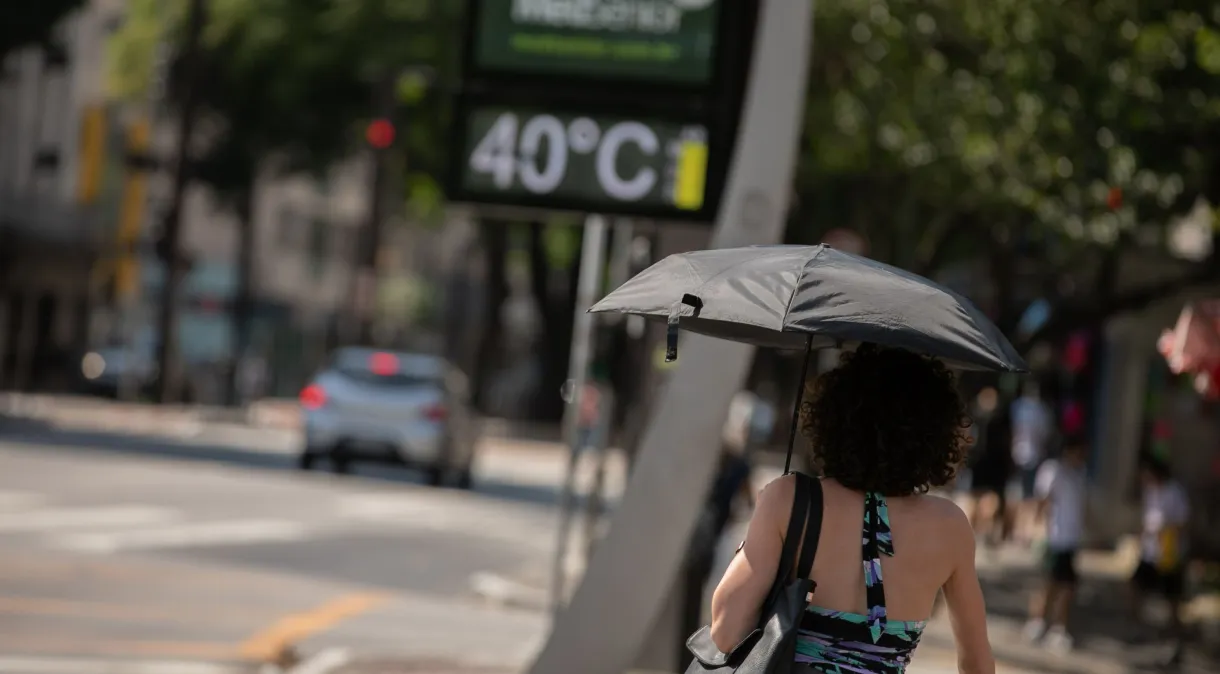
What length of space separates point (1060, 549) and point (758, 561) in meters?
13.4

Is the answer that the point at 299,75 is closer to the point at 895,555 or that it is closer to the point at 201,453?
the point at 201,453

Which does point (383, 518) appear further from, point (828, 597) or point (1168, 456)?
point (828, 597)

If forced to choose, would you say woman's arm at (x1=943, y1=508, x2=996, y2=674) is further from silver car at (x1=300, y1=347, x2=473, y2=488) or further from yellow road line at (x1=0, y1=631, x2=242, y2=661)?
silver car at (x1=300, y1=347, x2=473, y2=488)

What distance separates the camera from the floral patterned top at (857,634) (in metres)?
4.39

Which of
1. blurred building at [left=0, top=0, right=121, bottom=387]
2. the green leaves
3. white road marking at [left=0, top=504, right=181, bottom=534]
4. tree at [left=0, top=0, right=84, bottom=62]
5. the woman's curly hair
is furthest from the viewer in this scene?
blurred building at [left=0, top=0, right=121, bottom=387]

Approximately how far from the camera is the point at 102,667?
10688 mm

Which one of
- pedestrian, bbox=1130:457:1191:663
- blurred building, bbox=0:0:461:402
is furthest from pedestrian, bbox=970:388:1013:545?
blurred building, bbox=0:0:461:402

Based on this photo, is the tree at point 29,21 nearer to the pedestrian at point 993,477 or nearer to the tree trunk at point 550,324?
the tree trunk at point 550,324

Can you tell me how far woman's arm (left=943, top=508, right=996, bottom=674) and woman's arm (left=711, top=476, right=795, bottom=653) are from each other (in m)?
0.38

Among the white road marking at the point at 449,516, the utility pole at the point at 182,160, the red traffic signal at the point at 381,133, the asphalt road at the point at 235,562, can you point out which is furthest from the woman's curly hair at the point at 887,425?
the utility pole at the point at 182,160

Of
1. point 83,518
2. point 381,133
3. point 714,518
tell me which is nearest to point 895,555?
point 714,518

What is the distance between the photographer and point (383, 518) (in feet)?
74.3

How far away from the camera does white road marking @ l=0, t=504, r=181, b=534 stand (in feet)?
56.5

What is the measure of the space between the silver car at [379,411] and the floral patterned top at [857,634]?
→ 68.8 feet
